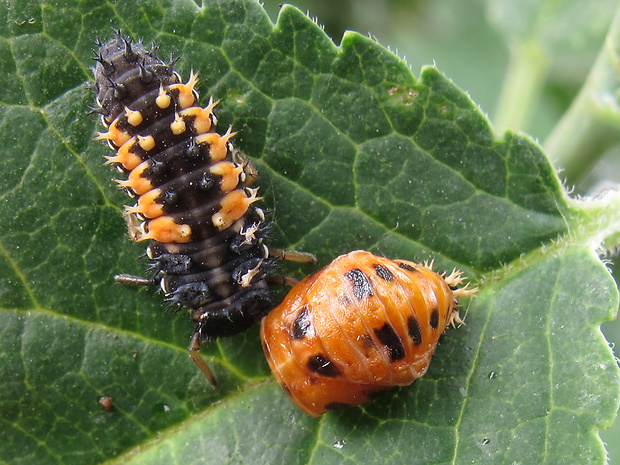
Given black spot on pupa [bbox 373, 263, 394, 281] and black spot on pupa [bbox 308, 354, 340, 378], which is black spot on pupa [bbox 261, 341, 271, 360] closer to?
black spot on pupa [bbox 308, 354, 340, 378]

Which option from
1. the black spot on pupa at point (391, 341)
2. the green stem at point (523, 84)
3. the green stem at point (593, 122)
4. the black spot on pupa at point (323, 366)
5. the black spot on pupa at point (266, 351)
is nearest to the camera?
the black spot on pupa at point (391, 341)

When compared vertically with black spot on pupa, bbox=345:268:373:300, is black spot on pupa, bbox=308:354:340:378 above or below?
below

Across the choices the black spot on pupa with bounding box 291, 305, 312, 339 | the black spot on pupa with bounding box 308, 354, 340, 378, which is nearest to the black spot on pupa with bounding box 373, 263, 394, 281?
the black spot on pupa with bounding box 291, 305, 312, 339

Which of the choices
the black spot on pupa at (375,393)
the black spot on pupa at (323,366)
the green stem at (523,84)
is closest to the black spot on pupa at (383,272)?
the black spot on pupa at (323,366)

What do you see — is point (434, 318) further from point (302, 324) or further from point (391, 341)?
point (302, 324)

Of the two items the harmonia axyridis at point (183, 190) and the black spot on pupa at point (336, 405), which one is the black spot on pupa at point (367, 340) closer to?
the black spot on pupa at point (336, 405)

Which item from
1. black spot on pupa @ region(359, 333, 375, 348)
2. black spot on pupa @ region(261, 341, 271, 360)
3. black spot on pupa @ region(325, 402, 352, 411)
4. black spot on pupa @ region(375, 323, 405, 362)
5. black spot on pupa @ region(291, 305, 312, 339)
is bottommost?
black spot on pupa @ region(261, 341, 271, 360)

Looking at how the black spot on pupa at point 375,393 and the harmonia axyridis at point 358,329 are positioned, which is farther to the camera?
the black spot on pupa at point 375,393

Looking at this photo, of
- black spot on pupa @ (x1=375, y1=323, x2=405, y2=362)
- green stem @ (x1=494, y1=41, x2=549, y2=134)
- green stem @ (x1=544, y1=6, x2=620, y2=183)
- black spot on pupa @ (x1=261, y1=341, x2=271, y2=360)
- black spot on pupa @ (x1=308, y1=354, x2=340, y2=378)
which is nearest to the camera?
black spot on pupa @ (x1=375, y1=323, x2=405, y2=362)
